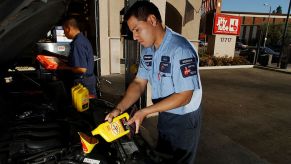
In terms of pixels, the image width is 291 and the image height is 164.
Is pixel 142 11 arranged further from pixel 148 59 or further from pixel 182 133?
pixel 182 133

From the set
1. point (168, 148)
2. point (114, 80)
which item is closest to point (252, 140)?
point (168, 148)

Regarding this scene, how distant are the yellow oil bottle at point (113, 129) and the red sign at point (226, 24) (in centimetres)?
1212

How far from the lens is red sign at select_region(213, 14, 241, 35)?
12.7 meters

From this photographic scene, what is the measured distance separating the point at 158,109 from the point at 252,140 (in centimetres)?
313

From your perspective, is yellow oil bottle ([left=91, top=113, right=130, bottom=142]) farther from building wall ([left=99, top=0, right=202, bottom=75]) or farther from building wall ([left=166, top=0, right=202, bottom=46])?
building wall ([left=166, top=0, right=202, bottom=46])

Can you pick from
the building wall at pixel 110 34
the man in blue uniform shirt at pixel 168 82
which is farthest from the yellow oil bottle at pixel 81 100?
the building wall at pixel 110 34

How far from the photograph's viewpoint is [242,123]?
4.86 meters

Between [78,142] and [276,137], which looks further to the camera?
[276,137]

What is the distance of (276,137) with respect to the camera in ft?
14.1

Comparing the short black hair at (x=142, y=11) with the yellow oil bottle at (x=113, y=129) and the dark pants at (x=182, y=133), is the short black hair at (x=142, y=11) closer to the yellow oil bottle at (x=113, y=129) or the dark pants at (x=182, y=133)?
the yellow oil bottle at (x=113, y=129)

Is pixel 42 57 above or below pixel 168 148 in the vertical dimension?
above

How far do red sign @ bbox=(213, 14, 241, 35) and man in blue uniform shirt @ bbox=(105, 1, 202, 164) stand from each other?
37.7 ft

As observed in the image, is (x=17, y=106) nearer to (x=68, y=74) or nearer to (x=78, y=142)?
(x=78, y=142)

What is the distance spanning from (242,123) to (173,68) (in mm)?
3695
